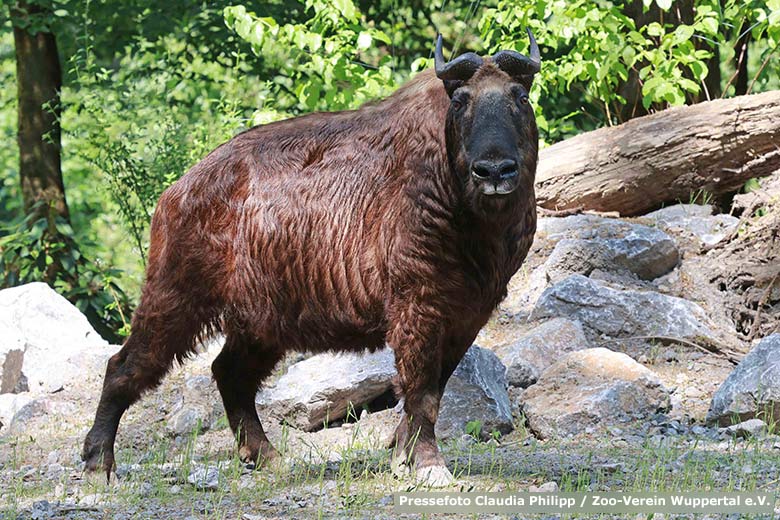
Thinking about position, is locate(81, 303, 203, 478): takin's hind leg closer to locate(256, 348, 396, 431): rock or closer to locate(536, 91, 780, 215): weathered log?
locate(256, 348, 396, 431): rock

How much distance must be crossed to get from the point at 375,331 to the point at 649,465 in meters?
1.60

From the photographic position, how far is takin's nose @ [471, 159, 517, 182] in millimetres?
5199

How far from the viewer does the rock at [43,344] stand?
8945 millimetres

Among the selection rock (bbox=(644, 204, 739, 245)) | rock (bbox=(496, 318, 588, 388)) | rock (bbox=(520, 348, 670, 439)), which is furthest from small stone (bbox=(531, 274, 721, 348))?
rock (bbox=(644, 204, 739, 245))

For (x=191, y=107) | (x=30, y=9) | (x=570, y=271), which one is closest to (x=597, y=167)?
(x=570, y=271)

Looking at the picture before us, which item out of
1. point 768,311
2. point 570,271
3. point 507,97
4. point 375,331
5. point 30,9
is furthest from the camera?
point 30,9

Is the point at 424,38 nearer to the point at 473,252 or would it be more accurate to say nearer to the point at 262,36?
the point at 262,36

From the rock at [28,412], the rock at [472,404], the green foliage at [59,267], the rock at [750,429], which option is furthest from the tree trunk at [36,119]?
the rock at [750,429]

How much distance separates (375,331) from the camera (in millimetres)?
6062

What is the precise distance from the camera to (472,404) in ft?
23.6

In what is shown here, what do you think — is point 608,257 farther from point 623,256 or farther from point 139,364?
point 139,364

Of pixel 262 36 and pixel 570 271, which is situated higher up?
pixel 262 36

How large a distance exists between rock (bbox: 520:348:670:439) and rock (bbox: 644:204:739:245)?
2.46 m

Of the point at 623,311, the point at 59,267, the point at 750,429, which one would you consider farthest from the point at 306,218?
the point at 59,267
